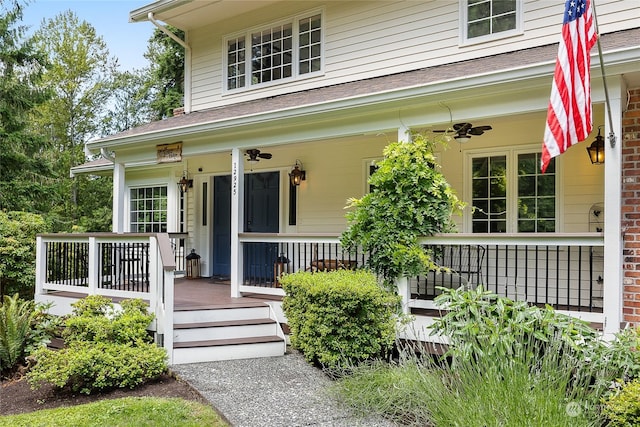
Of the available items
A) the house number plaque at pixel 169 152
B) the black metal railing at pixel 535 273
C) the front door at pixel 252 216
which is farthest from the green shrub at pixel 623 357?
the house number plaque at pixel 169 152

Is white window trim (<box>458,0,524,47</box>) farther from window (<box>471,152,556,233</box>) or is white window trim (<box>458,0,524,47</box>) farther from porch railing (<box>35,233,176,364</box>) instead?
porch railing (<box>35,233,176,364</box>)

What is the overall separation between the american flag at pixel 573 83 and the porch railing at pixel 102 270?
4298mm

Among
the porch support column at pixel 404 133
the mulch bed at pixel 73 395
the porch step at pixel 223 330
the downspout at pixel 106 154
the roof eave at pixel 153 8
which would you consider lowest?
the mulch bed at pixel 73 395

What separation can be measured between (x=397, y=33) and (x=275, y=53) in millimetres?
2620

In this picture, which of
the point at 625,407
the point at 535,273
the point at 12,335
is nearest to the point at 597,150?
the point at 535,273

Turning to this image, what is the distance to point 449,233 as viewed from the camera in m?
5.76

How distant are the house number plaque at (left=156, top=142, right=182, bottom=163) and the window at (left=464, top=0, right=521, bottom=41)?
506cm

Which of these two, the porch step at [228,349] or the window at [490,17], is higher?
the window at [490,17]

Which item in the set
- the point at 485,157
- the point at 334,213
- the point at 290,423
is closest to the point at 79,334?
the point at 290,423

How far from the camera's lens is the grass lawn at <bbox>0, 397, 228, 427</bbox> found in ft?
13.5

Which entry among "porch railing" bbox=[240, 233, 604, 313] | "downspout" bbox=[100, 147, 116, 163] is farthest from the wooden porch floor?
"downspout" bbox=[100, 147, 116, 163]

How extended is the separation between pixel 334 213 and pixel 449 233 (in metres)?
3.33

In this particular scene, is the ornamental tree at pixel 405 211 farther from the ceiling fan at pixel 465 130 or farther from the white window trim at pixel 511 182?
the white window trim at pixel 511 182

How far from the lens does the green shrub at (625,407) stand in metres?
3.56
